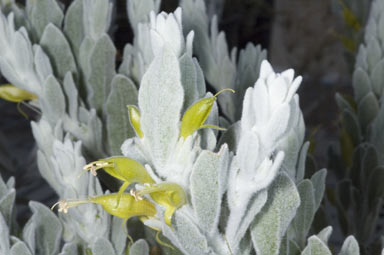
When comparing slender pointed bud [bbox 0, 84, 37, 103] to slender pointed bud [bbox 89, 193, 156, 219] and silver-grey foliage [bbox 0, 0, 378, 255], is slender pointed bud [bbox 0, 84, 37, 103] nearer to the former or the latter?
silver-grey foliage [bbox 0, 0, 378, 255]

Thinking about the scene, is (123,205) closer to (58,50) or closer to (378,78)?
(58,50)

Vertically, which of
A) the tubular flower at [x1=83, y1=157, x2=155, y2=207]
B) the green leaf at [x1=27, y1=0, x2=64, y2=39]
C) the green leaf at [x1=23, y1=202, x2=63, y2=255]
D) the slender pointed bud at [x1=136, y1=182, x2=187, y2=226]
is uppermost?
the green leaf at [x1=27, y1=0, x2=64, y2=39]

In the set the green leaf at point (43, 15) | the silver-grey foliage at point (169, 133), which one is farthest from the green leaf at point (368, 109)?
the green leaf at point (43, 15)

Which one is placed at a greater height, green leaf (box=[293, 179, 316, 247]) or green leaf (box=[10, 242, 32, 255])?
green leaf (box=[293, 179, 316, 247])

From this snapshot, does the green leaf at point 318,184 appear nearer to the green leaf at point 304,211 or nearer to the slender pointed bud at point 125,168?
Answer: the green leaf at point 304,211

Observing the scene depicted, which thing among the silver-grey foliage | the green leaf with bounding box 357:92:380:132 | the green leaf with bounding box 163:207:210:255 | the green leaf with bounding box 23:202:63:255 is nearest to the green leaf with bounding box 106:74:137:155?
the silver-grey foliage

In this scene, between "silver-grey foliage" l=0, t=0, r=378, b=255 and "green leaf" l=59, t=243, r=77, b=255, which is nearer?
"silver-grey foliage" l=0, t=0, r=378, b=255

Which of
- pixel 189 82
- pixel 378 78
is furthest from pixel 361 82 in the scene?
pixel 189 82
